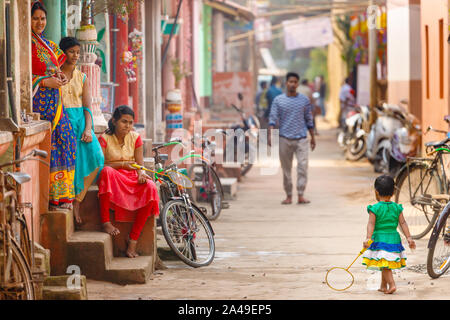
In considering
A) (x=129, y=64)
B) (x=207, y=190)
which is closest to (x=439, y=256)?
(x=207, y=190)

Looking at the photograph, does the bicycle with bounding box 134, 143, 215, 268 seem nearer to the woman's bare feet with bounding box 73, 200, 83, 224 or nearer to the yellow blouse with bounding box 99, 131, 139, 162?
the yellow blouse with bounding box 99, 131, 139, 162

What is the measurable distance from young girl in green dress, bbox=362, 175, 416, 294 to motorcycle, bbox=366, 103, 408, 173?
9797mm

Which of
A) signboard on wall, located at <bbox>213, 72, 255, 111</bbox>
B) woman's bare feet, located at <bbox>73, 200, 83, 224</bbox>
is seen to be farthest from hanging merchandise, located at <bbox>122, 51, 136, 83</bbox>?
signboard on wall, located at <bbox>213, 72, 255, 111</bbox>

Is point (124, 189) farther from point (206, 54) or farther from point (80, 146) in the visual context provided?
point (206, 54)

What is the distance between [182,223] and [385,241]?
232 cm

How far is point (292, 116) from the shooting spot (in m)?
13.8

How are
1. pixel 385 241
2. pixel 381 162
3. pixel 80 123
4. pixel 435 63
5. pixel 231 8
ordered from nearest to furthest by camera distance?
1. pixel 385 241
2. pixel 80 123
3. pixel 435 63
4. pixel 381 162
5. pixel 231 8

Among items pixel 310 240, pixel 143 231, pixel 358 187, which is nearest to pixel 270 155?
pixel 358 187

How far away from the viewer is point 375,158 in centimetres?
1844

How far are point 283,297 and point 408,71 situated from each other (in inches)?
480

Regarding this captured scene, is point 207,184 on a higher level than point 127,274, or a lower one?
higher

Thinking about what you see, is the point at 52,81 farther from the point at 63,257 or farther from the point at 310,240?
the point at 310,240

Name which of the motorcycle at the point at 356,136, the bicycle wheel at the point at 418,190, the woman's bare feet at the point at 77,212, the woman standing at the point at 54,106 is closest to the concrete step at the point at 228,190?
the bicycle wheel at the point at 418,190

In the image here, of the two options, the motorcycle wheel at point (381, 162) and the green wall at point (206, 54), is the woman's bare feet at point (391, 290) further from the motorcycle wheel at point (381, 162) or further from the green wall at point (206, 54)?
the green wall at point (206, 54)
